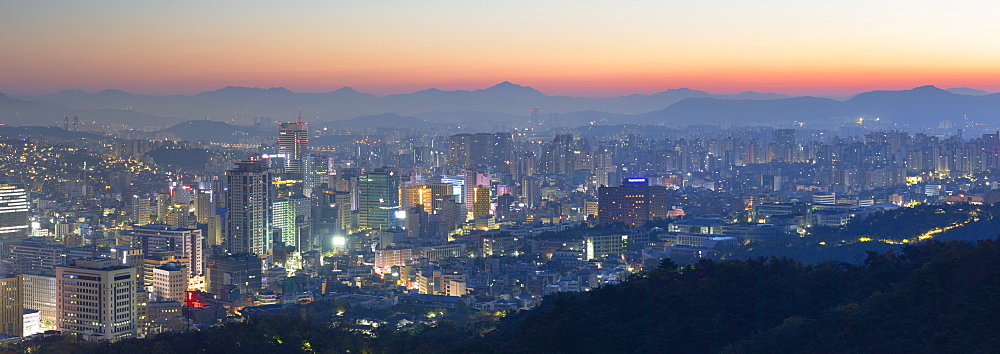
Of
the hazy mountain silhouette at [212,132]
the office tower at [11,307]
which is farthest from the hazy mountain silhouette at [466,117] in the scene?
the office tower at [11,307]

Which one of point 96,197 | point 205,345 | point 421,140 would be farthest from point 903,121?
point 205,345

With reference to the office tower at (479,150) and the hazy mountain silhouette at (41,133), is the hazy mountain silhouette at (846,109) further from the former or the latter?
the hazy mountain silhouette at (41,133)

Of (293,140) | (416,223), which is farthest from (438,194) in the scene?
(293,140)

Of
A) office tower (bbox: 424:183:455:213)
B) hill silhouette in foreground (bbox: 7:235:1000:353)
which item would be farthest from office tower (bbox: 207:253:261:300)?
office tower (bbox: 424:183:455:213)

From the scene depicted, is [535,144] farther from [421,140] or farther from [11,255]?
[11,255]

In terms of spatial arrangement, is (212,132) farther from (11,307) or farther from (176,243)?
(11,307)

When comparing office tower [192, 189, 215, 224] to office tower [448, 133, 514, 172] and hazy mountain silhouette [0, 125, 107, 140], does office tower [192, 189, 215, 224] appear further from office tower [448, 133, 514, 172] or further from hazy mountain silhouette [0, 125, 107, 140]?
office tower [448, 133, 514, 172]
